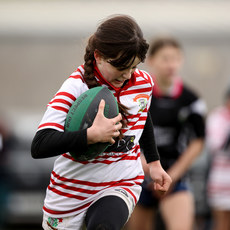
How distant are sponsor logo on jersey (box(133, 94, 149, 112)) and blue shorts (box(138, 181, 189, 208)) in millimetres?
1986

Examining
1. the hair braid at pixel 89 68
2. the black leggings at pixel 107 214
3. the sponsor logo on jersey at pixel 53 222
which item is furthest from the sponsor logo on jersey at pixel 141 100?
the sponsor logo on jersey at pixel 53 222

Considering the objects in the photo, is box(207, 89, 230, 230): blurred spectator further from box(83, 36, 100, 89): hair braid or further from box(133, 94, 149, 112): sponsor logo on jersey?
box(83, 36, 100, 89): hair braid

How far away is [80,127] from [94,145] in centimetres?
12

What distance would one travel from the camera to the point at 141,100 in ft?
13.1

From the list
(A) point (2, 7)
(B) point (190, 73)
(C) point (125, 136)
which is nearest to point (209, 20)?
(B) point (190, 73)

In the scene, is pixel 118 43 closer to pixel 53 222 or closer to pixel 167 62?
pixel 53 222

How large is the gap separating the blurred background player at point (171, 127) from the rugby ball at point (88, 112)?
7.30 ft

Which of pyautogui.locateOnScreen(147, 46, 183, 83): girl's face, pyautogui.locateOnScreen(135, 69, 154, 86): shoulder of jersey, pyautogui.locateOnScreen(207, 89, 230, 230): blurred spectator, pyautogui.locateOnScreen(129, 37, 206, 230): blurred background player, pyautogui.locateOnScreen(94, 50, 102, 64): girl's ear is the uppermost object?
pyautogui.locateOnScreen(94, 50, 102, 64): girl's ear

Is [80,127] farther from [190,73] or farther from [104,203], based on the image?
[190,73]

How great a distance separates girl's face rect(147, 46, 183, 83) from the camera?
597 centimetres

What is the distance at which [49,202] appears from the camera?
13.0ft

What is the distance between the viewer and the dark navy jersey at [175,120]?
19.4ft

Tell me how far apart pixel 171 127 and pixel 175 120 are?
7cm

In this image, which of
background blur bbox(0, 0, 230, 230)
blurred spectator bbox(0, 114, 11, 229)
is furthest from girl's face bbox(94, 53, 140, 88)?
background blur bbox(0, 0, 230, 230)
